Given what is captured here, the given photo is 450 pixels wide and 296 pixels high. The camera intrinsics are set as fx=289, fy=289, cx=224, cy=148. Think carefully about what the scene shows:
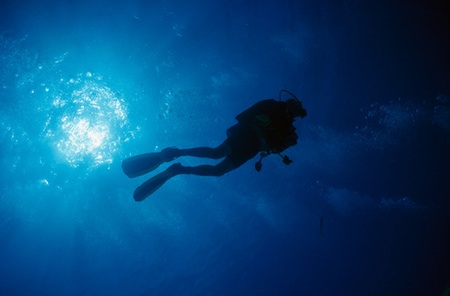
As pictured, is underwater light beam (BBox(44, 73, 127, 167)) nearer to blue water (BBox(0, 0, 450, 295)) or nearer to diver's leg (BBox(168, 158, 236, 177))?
blue water (BBox(0, 0, 450, 295))

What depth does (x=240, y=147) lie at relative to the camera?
15.1 ft

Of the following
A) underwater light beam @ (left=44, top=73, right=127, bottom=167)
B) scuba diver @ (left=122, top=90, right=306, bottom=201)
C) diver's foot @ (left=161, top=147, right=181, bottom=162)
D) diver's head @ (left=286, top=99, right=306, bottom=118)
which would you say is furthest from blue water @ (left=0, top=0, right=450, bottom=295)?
diver's foot @ (left=161, top=147, right=181, bottom=162)

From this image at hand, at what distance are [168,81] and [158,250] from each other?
1488 cm

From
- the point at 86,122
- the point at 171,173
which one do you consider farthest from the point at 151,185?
the point at 86,122

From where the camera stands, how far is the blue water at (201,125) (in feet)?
35.8

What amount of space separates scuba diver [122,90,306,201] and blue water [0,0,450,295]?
7.65 meters

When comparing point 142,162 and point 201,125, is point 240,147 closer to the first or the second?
point 142,162

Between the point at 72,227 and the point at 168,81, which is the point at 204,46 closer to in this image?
→ the point at 168,81

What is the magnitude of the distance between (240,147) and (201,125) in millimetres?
9295

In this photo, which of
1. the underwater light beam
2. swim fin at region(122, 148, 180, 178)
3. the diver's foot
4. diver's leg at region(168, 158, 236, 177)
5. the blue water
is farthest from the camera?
the underwater light beam

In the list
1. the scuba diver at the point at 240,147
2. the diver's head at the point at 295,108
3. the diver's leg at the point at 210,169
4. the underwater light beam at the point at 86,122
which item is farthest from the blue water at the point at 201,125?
the diver's leg at the point at 210,169

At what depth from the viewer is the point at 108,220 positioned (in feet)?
60.6

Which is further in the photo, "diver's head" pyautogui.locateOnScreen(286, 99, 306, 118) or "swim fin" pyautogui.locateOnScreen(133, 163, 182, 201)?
"diver's head" pyautogui.locateOnScreen(286, 99, 306, 118)

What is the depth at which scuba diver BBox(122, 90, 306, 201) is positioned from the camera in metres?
4.36
